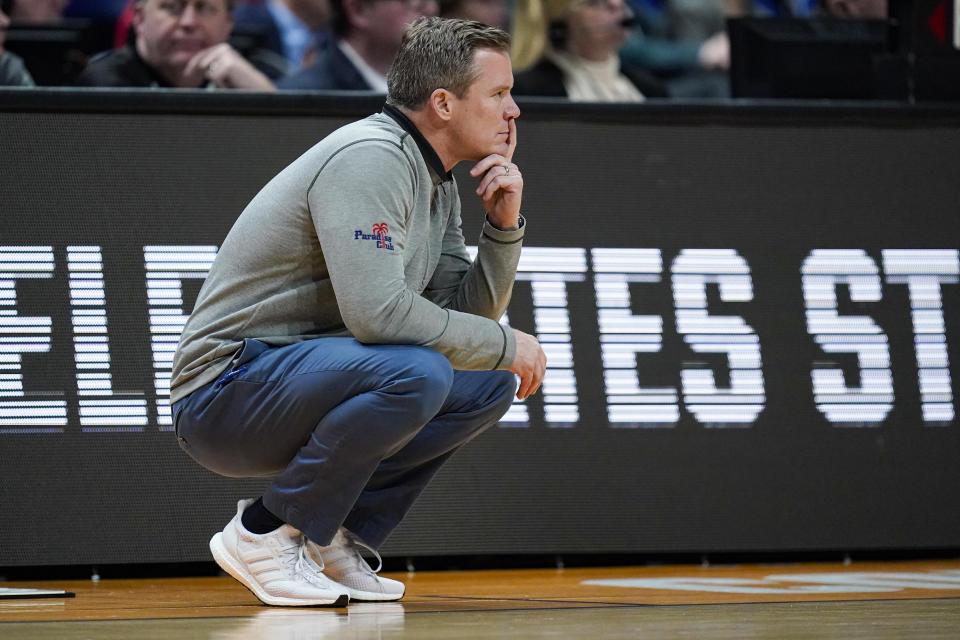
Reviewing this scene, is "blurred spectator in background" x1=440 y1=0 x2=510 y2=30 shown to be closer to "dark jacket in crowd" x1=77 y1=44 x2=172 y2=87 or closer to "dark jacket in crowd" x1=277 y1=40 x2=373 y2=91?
"dark jacket in crowd" x1=277 y1=40 x2=373 y2=91

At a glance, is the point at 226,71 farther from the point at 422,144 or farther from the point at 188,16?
the point at 422,144

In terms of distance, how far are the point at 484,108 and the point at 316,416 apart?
739 millimetres

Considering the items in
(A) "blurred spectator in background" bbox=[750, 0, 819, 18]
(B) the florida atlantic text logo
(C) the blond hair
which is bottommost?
(B) the florida atlantic text logo

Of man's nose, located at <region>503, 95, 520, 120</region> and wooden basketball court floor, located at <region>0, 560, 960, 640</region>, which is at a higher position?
man's nose, located at <region>503, 95, 520, 120</region>

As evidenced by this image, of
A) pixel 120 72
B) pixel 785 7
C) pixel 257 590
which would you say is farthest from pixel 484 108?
pixel 785 7

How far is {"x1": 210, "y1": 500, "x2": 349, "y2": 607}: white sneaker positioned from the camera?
2.64m

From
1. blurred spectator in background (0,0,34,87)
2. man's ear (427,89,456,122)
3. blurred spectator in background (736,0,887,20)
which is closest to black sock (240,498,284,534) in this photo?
man's ear (427,89,456,122)

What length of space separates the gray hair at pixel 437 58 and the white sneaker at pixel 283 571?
37.3 inches

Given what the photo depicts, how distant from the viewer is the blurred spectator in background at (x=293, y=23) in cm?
601

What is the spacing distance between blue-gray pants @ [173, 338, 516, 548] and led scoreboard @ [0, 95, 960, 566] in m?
0.88

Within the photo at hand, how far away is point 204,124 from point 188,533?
113 cm

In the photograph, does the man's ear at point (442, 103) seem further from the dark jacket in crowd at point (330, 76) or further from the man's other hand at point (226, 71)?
the dark jacket in crowd at point (330, 76)

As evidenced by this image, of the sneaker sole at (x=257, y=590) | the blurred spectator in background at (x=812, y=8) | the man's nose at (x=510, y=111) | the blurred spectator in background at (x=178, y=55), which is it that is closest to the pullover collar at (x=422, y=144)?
the man's nose at (x=510, y=111)

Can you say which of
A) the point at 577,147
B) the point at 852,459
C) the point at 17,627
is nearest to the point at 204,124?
the point at 577,147
